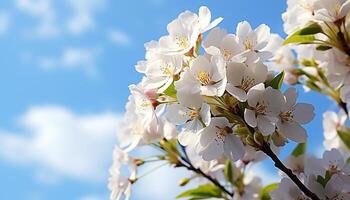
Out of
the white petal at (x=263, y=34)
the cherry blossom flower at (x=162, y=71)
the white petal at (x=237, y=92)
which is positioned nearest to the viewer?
the white petal at (x=237, y=92)

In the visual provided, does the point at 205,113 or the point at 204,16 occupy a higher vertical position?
the point at 204,16

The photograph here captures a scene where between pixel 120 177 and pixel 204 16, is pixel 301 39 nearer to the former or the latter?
pixel 204 16

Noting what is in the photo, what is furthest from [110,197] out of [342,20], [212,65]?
[342,20]

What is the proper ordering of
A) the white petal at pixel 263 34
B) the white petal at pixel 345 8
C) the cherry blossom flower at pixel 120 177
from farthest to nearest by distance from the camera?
the cherry blossom flower at pixel 120 177, the white petal at pixel 345 8, the white petal at pixel 263 34

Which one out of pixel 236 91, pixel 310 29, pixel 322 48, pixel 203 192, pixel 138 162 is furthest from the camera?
pixel 203 192

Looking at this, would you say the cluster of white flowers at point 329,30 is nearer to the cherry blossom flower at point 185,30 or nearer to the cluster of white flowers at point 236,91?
the cluster of white flowers at point 236,91

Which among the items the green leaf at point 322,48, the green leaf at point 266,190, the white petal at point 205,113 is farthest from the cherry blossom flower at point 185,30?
the green leaf at point 266,190

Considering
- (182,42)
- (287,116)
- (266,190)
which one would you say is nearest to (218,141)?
Result: (287,116)

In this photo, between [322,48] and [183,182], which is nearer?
[322,48]

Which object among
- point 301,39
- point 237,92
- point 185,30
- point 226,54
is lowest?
point 237,92
